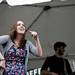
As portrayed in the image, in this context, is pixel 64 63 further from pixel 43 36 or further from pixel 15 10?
pixel 15 10

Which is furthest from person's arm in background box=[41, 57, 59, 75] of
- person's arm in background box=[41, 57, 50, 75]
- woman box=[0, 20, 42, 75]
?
woman box=[0, 20, 42, 75]

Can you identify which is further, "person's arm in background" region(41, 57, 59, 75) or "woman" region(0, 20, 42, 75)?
"person's arm in background" region(41, 57, 59, 75)

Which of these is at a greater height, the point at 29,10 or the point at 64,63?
the point at 29,10

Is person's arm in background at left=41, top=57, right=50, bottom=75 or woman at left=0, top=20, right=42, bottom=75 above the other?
woman at left=0, top=20, right=42, bottom=75

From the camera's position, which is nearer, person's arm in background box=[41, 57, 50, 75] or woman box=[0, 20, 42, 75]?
woman box=[0, 20, 42, 75]

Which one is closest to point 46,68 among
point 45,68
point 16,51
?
point 45,68

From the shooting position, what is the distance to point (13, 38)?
3459 millimetres

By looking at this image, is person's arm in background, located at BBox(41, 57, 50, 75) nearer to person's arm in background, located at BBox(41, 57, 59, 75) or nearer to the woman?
person's arm in background, located at BBox(41, 57, 59, 75)

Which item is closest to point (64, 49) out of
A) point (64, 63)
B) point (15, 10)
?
point (64, 63)

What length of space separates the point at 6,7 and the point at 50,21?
71cm

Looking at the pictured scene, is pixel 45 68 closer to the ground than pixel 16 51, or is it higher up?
closer to the ground

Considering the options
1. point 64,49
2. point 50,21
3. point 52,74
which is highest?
point 50,21

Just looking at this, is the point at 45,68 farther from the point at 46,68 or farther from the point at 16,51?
the point at 16,51

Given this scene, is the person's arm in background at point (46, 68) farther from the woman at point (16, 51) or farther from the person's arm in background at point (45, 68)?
the woman at point (16, 51)
